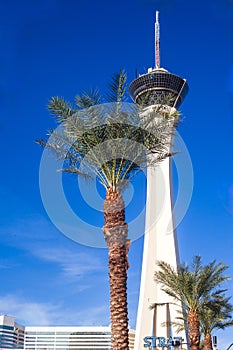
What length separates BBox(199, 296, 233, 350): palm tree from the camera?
125ft

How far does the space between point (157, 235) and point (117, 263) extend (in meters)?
61.1

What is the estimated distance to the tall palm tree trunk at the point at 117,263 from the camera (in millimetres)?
17625

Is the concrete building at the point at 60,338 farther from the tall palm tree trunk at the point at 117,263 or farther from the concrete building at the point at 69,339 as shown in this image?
the tall palm tree trunk at the point at 117,263

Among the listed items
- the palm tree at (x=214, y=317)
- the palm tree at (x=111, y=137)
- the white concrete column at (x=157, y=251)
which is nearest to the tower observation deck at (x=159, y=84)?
the white concrete column at (x=157, y=251)

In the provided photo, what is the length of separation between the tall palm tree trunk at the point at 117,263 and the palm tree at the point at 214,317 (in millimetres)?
20556

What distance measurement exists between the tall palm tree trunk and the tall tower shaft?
51417 millimetres

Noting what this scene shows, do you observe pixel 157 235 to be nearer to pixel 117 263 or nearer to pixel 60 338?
pixel 117 263

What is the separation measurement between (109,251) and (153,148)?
4656 millimetres

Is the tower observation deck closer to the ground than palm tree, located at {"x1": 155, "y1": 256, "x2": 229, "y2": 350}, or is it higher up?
higher up

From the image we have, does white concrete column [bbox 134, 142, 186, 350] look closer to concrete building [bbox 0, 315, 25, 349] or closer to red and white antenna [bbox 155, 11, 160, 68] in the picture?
red and white antenna [bbox 155, 11, 160, 68]

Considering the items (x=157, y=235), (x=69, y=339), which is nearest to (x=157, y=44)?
(x=157, y=235)

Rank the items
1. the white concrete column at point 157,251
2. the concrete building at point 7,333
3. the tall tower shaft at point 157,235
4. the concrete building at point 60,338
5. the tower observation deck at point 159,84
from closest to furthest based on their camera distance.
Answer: the white concrete column at point 157,251 < the tall tower shaft at point 157,235 < the tower observation deck at point 159,84 < the concrete building at point 60,338 < the concrete building at point 7,333

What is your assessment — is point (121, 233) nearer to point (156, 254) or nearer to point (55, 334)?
point (156, 254)

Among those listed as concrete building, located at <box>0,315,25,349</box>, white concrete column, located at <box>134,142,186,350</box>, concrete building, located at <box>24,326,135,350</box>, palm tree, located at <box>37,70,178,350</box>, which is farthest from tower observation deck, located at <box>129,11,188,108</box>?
concrete building, located at <box>0,315,25,349</box>
